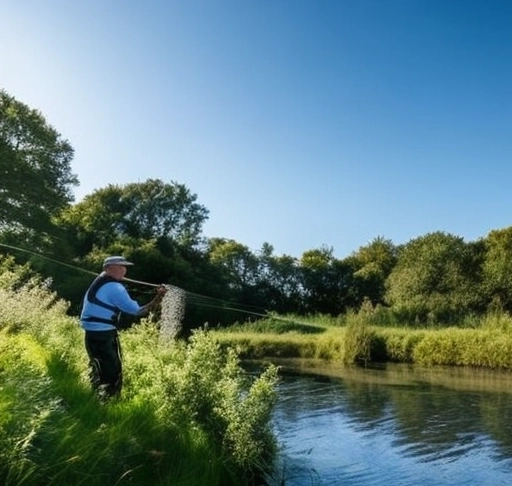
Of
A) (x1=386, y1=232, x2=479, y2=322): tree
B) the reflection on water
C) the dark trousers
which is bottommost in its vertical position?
the reflection on water

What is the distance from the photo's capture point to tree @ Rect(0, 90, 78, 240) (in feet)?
118

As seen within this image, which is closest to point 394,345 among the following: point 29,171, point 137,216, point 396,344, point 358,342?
point 396,344

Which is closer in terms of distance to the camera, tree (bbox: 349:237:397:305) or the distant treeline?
the distant treeline

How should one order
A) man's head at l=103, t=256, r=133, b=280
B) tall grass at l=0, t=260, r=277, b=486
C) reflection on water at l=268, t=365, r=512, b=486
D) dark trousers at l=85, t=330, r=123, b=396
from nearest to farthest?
tall grass at l=0, t=260, r=277, b=486 < dark trousers at l=85, t=330, r=123, b=396 < man's head at l=103, t=256, r=133, b=280 < reflection on water at l=268, t=365, r=512, b=486

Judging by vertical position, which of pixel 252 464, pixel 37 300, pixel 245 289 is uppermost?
pixel 245 289

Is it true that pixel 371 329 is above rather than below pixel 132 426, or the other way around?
above

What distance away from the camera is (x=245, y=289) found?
4878 centimetres

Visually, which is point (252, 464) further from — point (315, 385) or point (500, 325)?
point (500, 325)

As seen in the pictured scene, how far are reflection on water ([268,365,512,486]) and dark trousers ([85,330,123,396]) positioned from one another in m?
2.11

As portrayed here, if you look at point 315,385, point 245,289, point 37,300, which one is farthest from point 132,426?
point 245,289

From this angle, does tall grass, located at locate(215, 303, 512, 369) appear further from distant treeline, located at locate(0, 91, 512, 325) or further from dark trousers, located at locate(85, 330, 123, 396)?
dark trousers, located at locate(85, 330, 123, 396)

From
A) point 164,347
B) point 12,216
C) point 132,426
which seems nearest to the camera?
point 132,426

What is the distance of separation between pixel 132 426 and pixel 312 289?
4464 centimetres

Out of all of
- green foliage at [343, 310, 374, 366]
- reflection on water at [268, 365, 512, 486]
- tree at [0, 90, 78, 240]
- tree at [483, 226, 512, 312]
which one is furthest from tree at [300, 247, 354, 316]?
reflection on water at [268, 365, 512, 486]
